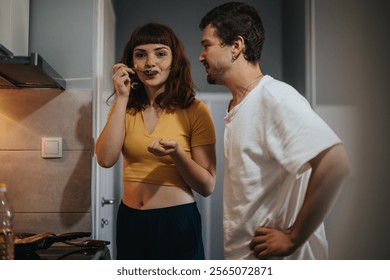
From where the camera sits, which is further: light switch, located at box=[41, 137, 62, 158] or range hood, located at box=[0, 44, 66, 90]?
light switch, located at box=[41, 137, 62, 158]

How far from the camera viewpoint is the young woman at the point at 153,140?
1033mm

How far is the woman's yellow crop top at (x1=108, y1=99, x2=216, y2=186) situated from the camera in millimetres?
1035

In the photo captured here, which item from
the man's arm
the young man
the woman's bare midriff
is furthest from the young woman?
the man's arm

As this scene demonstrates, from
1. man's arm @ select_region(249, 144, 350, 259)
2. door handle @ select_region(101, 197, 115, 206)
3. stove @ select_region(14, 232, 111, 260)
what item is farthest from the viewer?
door handle @ select_region(101, 197, 115, 206)

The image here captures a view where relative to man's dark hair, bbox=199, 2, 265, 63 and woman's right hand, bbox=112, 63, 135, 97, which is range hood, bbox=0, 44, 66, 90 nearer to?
woman's right hand, bbox=112, 63, 135, 97

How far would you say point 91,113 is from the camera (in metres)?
1.19

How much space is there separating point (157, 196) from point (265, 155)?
302 mm

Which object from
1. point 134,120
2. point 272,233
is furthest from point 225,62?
point 272,233

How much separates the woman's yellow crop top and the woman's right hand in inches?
3.0

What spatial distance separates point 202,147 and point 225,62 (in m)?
0.21

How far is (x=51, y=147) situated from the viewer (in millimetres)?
1188

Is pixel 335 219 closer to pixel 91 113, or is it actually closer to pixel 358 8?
pixel 358 8

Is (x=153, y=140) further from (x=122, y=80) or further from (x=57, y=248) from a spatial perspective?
(x=57, y=248)

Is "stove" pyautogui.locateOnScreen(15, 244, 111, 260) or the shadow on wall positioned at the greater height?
the shadow on wall
